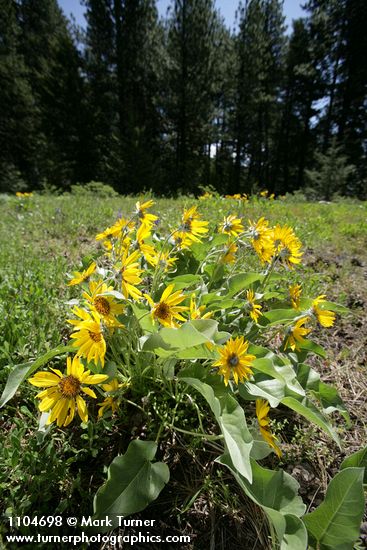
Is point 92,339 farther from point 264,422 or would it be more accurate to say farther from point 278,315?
point 278,315

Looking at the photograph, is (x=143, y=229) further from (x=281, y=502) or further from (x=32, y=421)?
(x=281, y=502)

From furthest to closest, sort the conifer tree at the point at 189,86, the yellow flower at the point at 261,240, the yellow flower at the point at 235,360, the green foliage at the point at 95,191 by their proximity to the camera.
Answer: the conifer tree at the point at 189,86, the green foliage at the point at 95,191, the yellow flower at the point at 261,240, the yellow flower at the point at 235,360

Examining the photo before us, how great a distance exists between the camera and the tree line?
15.5 metres

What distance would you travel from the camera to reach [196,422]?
122 centimetres

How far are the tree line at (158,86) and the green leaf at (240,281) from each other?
13.8m

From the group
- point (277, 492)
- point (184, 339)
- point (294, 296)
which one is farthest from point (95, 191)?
point (277, 492)

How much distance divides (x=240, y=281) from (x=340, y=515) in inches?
33.7

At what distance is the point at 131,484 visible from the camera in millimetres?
868

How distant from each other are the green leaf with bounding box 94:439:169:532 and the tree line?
1448 centimetres

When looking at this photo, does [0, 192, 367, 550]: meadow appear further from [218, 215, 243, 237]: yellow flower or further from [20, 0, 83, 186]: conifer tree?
[20, 0, 83, 186]: conifer tree

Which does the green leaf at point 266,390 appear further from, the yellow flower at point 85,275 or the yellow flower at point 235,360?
the yellow flower at point 85,275

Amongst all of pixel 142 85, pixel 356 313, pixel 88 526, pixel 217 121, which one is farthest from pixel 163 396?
pixel 217 121

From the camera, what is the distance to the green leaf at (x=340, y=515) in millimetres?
740

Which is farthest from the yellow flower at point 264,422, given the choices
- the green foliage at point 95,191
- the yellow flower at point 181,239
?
the green foliage at point 95,191
